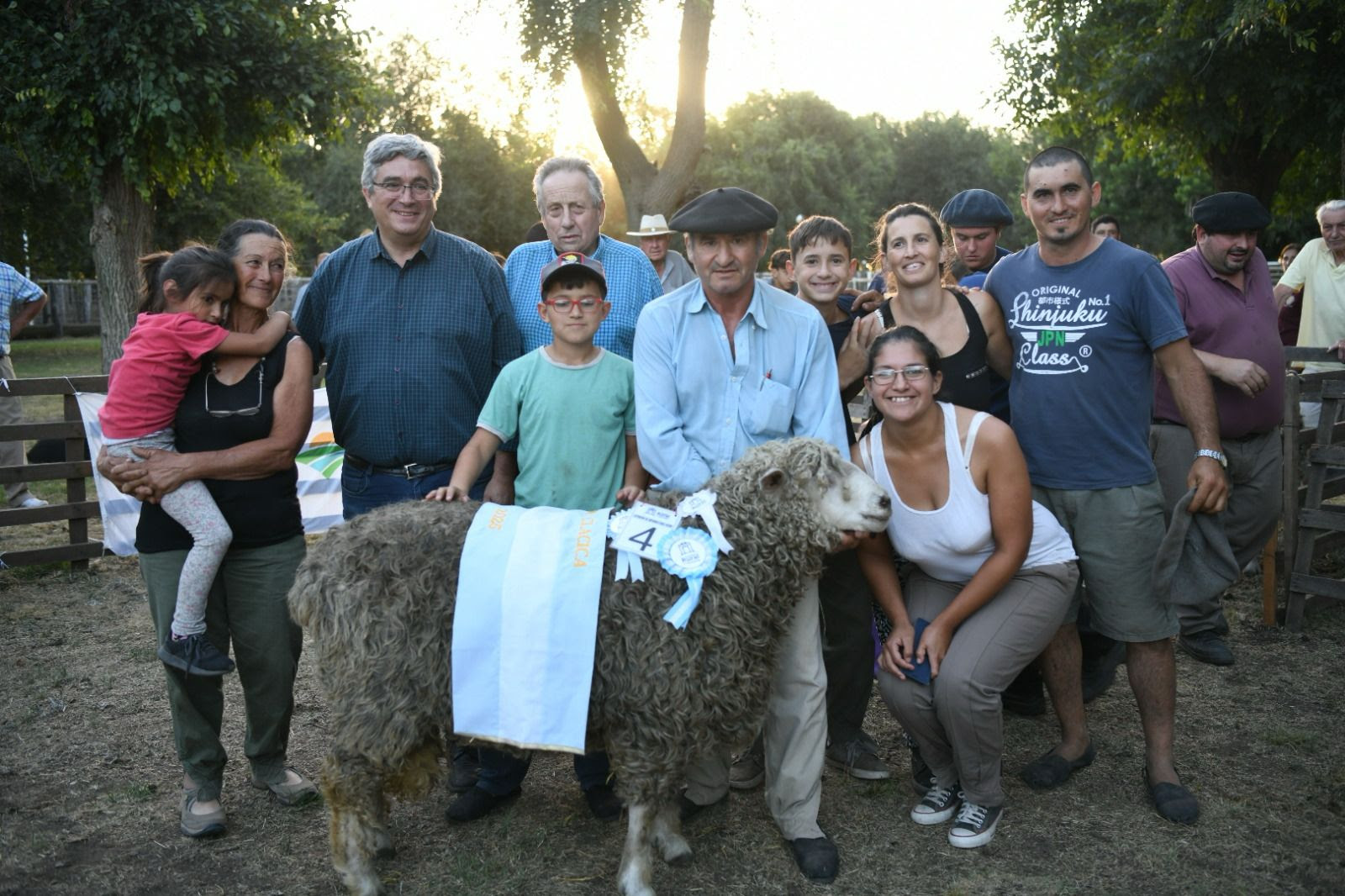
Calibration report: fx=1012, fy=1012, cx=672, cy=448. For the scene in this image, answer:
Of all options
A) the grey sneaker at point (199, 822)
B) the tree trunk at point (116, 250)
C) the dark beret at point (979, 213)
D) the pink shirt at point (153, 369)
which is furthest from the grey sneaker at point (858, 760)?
the tree trunk at point (116, 250)

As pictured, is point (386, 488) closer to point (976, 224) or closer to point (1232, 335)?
point (976, 224)

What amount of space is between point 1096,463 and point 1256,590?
4.14 metres

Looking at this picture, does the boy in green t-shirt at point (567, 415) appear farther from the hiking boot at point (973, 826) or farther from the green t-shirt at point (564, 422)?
the hiking boot at point (973, 826)

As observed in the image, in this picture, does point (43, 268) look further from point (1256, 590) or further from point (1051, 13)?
point (1256, 590)

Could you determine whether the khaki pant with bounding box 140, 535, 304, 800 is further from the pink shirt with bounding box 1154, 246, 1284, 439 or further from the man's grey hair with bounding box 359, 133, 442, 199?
the pink shirt with bounding box 1154, 246, 1284, 439

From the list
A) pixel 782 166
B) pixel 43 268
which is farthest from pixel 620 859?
pixel 782 166

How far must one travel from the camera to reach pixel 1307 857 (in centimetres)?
400

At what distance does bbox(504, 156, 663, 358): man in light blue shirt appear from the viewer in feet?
15.5

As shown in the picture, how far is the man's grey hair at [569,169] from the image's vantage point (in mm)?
4785

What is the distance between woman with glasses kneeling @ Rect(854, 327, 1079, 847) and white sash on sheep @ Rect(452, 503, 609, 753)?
1.45 m

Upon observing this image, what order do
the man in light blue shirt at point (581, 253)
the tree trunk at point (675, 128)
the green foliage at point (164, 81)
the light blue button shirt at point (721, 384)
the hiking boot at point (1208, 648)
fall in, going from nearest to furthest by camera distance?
the light blue button shirt at point (721, 384) < the man in light blue shirt at point (581, 253) < the hiking boot at point (1208, 648) < the green foliage at point (164, 81) < the tree trunk at point (675, 128)

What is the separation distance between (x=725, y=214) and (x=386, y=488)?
6.40 feet

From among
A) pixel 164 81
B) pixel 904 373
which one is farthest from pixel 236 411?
pixel 164 81

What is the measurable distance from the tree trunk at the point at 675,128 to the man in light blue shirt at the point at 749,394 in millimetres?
13863
